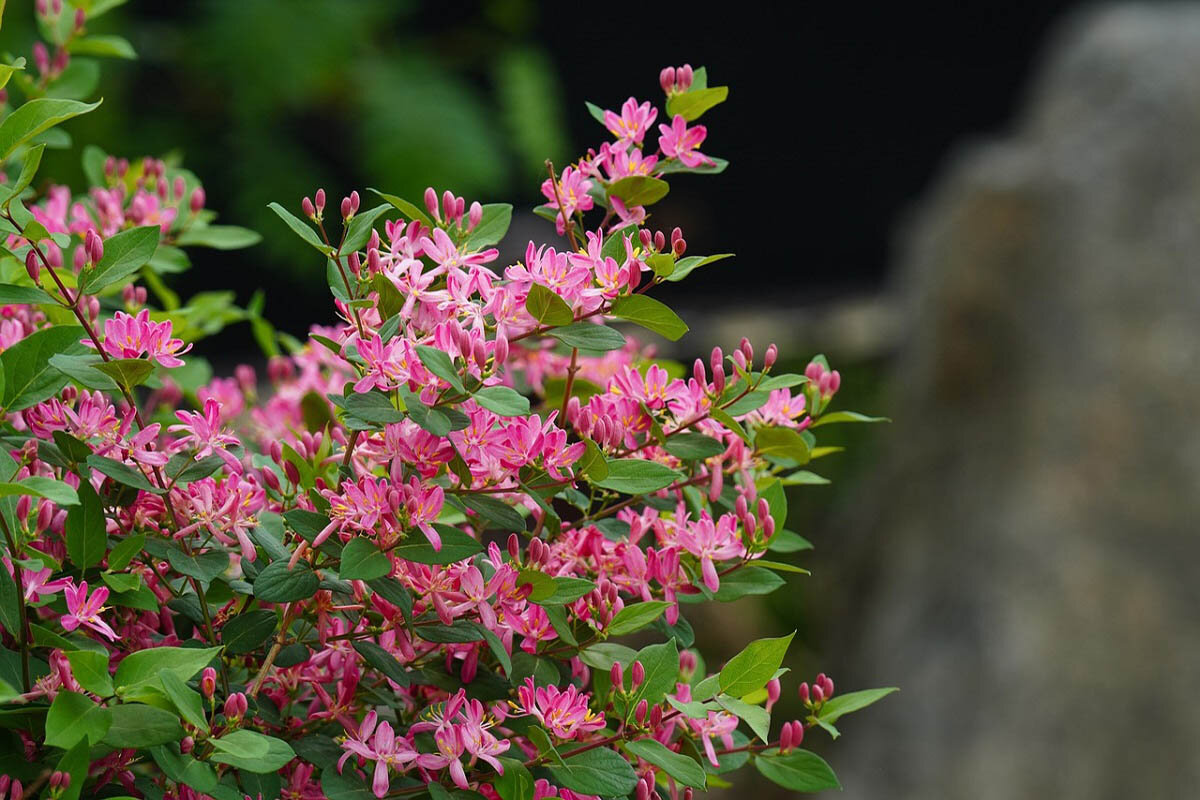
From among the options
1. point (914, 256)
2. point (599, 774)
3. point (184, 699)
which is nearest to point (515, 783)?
point (599, 774)

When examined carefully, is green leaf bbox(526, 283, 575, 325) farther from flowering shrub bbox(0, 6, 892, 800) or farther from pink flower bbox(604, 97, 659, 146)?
pink flower bbox(604, 97, 659, 146)

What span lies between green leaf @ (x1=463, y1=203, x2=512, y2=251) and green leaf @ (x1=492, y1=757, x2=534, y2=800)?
23cm

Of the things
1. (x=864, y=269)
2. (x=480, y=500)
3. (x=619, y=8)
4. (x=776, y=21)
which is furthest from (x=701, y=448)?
(x=864, y=269)

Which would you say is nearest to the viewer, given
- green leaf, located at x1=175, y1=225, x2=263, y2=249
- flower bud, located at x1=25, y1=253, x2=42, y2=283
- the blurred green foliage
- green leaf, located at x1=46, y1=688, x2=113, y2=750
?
green leaf, located at x1=46, y1=688, x2=113, y2=750

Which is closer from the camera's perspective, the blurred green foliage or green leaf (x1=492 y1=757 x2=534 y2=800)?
green leaf (x1=492 y1=757 x2=534 y2=800)

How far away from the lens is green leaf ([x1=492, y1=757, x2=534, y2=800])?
51 centimetres

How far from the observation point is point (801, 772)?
599 millimetres

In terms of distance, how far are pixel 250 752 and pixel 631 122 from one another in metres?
0.34

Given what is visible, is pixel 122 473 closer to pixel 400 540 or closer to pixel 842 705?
pixel 400 540

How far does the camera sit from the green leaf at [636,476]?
531 mm

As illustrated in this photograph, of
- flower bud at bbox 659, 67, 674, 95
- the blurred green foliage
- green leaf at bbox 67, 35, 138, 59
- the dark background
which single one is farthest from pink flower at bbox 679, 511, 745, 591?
the blurred green foliage

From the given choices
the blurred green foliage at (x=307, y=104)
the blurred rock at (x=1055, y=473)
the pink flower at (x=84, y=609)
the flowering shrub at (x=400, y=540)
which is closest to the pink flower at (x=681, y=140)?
the flowering shrub at (x=400, y=540)

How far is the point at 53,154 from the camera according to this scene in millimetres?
2662

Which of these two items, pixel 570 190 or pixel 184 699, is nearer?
pixel 184 699
